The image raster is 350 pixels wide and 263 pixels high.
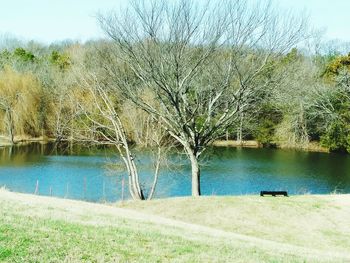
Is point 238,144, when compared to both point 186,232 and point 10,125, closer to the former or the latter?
point 10,125

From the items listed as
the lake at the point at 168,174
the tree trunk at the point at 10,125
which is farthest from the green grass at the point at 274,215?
the tree trunk at the point at 10,125

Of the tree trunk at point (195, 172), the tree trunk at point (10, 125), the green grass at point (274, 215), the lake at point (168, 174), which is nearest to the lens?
the green grass at point (274, 215)

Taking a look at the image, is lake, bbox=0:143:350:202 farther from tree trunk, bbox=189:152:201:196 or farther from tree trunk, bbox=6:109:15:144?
tree trunk, bbox=6:109:15:144

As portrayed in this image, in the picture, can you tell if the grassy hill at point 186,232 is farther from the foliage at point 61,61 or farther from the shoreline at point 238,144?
the foliage at point 61,61

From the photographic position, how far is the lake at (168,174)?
Answer: 2972 cm

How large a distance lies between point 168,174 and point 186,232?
20.6m

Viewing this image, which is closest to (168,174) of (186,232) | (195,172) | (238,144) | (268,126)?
(195,172)

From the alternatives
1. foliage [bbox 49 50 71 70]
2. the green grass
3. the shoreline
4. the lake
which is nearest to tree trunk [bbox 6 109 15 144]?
the shoreline

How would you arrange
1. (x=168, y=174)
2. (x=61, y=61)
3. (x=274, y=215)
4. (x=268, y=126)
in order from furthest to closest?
(x=61, y=61), (x=268, y=126), (x=168, y=174), (x=274, y=215)

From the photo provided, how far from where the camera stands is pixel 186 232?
40.2 ft

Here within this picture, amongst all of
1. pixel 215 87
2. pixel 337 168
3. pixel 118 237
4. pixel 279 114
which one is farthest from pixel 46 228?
pixel 279 114

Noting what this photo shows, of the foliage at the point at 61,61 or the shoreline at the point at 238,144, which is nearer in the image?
the shoreline at the point at 238,144

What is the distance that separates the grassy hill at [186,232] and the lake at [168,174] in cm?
980

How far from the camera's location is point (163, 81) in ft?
67.3
